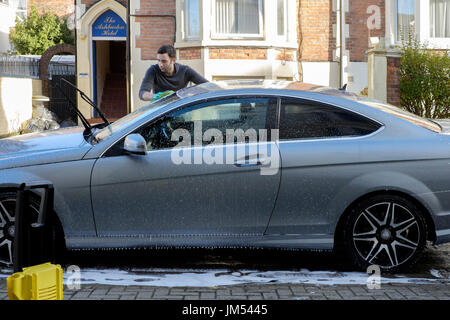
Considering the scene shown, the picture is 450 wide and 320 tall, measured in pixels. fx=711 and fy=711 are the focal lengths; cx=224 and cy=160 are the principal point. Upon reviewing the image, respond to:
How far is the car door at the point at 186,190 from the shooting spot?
5500 millimetres

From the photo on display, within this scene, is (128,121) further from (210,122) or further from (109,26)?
(109,26)

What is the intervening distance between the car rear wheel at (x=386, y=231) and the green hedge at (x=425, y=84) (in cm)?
737

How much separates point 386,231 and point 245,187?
1163 mm

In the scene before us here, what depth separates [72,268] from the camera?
226 inches

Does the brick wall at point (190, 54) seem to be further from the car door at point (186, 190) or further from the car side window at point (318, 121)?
the car door at point (186, 190)

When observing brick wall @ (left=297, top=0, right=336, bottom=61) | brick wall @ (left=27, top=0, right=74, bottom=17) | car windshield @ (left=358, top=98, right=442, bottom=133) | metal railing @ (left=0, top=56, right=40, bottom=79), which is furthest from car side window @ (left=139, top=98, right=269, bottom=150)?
brick wall @ (left=27, top=0, right=74, bottom=17)

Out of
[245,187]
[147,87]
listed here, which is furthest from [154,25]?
[245,187]

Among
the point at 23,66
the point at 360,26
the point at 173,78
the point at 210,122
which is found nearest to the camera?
the point at 210,122

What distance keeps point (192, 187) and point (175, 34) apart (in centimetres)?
1327

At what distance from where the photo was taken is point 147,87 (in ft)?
29.0

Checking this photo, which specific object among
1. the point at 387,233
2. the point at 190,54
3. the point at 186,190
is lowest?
the point at 387,233

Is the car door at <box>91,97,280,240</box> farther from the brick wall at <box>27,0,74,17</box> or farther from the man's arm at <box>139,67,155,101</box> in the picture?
the brick wall at <box>27,0,74,17</box>

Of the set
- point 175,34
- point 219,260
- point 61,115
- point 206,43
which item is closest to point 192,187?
point 219,260

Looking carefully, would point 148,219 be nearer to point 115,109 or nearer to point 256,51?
point 256,51
